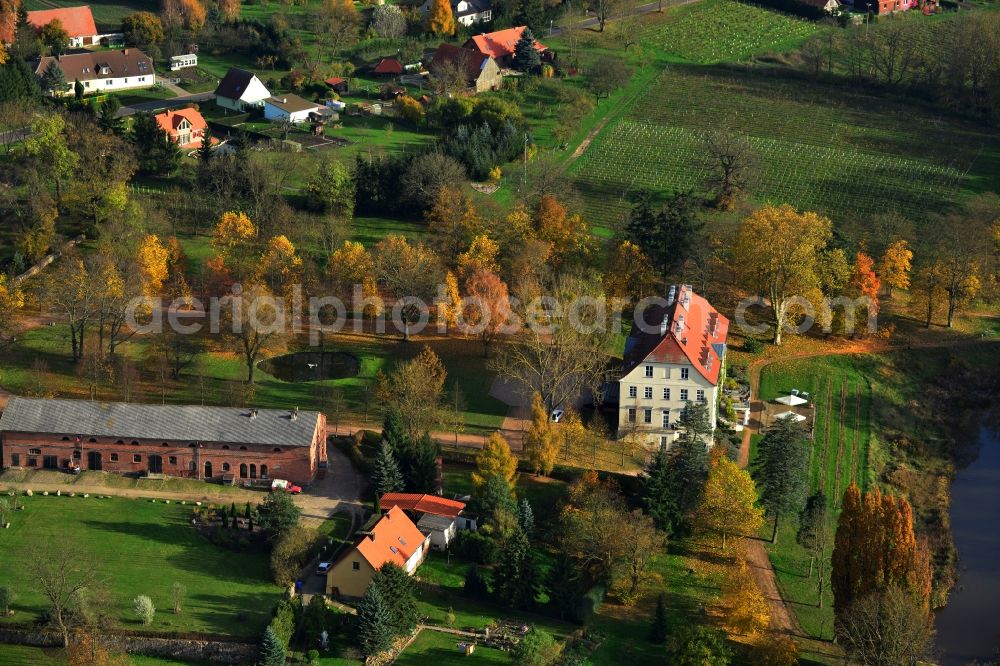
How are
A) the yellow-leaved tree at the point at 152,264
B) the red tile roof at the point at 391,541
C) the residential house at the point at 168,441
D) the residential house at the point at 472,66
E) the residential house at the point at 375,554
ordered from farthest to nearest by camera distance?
the residential house at the point at 472,66, the yellow-leaved tree at the point at 152,264, the residential house at the point at 168,441, the red tile roof at the point at 391,541, the residential house at the point at 375,554

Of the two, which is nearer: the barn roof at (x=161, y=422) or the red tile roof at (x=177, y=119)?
the barn roof at (x=161, y=422)

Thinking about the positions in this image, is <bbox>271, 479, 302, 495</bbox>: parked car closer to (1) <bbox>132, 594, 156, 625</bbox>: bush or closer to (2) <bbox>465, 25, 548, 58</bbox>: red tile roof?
Result: (1) <bbox>132, 594, 156, 625</bbox>: bush

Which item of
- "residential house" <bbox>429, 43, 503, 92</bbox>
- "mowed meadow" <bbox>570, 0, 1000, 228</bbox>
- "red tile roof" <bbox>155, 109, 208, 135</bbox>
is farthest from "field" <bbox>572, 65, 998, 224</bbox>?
"red tile roof" <bbox>155, 109, 208, 135</bbox>

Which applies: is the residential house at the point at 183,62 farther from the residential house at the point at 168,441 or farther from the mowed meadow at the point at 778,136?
the residential house at the point at 168,441

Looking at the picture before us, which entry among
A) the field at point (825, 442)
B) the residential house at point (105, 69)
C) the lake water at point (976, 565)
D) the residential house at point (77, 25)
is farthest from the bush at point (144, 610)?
the residential house at point (77, 25)

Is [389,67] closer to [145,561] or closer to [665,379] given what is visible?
[665,379]

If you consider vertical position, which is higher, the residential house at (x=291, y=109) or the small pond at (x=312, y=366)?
the residential house at (x=291, y=109)

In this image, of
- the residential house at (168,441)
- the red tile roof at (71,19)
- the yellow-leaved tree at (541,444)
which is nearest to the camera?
the residential house at (168,441)
